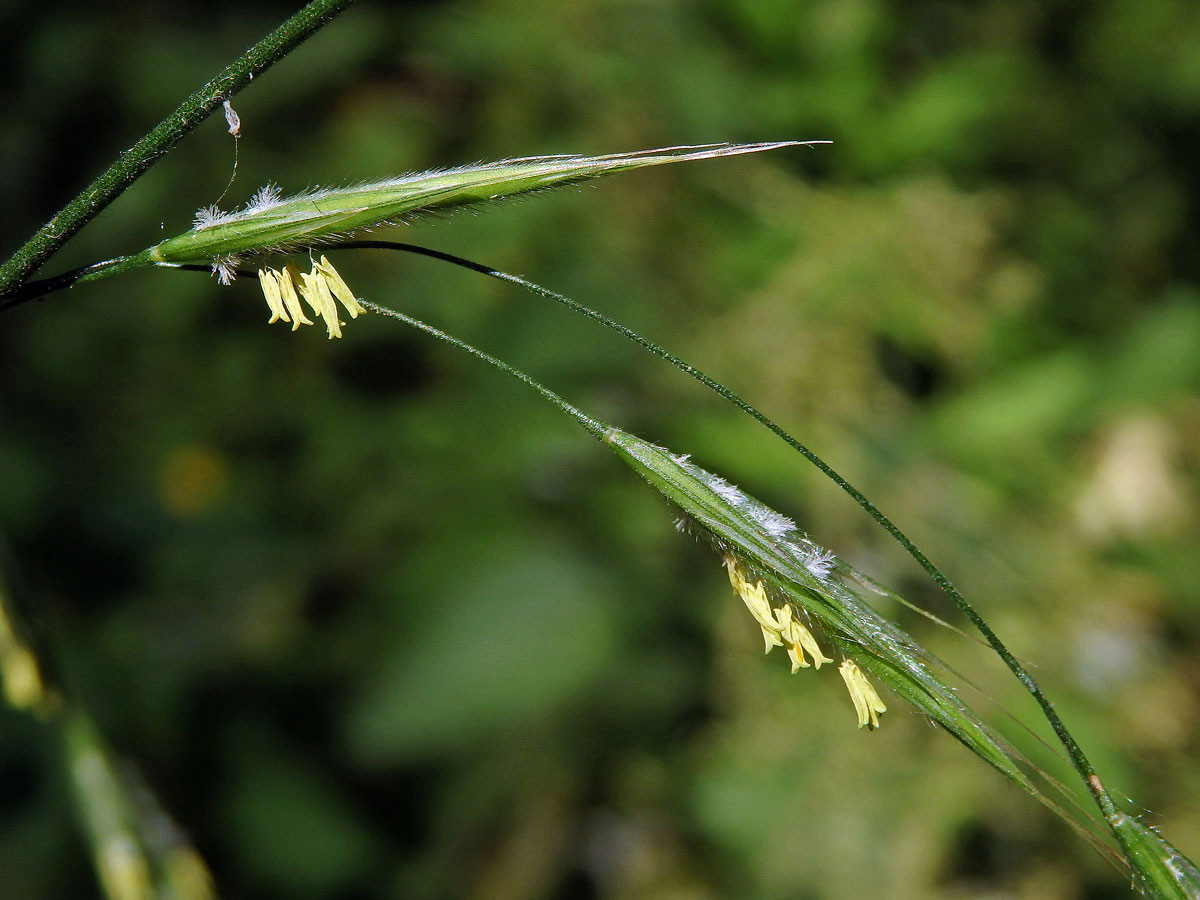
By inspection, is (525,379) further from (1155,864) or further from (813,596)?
(1155,864)

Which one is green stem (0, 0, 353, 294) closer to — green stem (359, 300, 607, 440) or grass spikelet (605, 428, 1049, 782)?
green stem (359, 300, 607, 440)

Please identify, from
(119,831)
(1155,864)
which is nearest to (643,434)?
(119,831)

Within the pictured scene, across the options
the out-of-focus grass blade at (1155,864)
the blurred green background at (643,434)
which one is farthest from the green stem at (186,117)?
the blurred green background at (643,434)

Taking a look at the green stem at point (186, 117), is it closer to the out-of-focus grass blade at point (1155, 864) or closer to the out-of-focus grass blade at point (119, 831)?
the out-of-focus grass blade at point (119, 831)

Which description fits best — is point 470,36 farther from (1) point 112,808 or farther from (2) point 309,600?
(1) point 112,808

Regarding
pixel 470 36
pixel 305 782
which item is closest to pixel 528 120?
pixel 470 36

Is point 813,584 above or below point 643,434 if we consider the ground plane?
below

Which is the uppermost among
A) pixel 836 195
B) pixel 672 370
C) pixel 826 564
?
pixel 836 195
